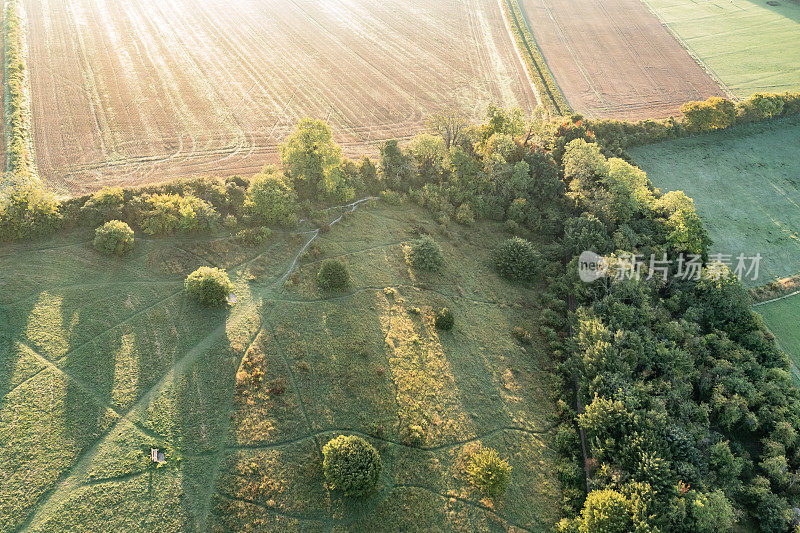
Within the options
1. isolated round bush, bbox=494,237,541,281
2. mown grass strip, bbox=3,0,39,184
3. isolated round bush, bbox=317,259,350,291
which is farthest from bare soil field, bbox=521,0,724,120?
mown grass strip, bbox=3,0,39,184

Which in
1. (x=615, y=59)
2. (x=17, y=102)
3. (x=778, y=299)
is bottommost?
(x=778, y=299)

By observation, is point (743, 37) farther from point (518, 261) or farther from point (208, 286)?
point (208, 286)

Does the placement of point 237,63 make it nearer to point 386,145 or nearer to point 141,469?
point 386,145

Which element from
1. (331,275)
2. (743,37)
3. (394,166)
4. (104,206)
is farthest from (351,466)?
(743,37)

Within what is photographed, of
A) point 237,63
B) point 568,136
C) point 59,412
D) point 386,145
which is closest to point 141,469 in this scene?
point 59,412

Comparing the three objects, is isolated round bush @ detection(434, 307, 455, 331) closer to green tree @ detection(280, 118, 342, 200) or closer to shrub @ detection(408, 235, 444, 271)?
shrub @ detection(408, 235, 444, 271)

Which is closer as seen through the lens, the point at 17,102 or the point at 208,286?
the point at 208,286
